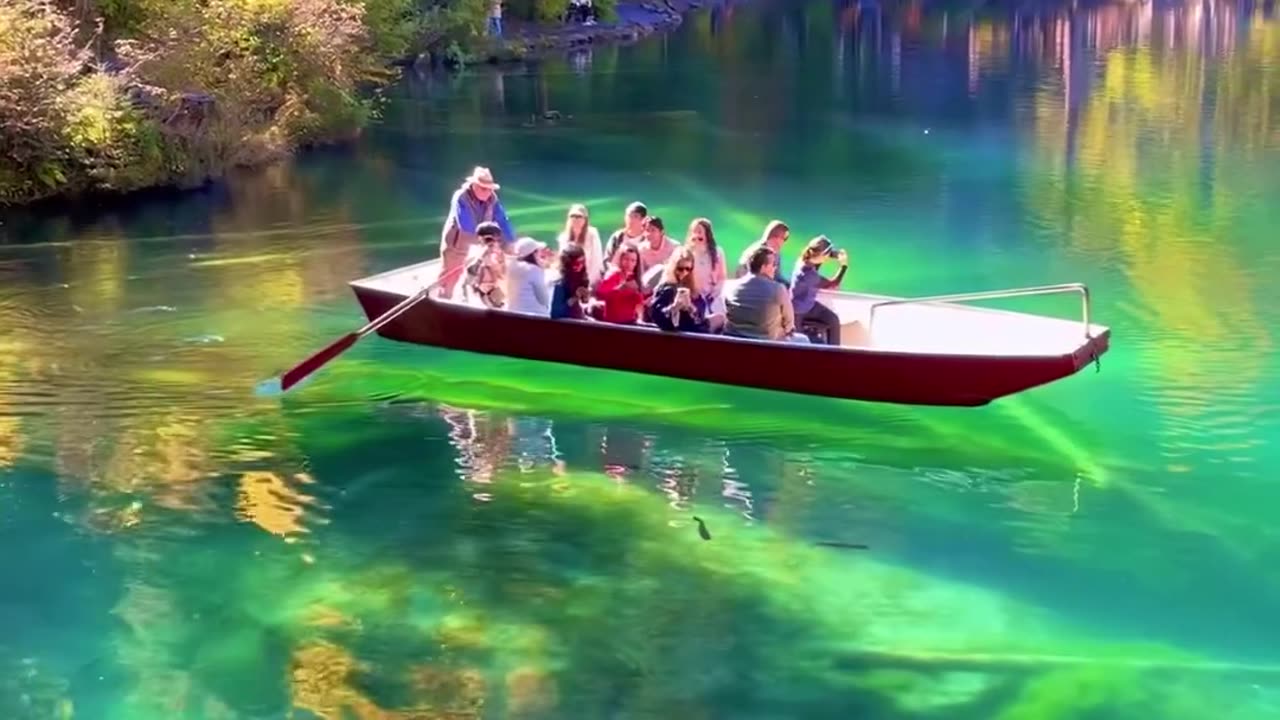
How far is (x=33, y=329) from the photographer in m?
13.7

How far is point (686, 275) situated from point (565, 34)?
34331 mm

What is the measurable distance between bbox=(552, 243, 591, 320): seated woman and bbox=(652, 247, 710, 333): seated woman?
61 cm

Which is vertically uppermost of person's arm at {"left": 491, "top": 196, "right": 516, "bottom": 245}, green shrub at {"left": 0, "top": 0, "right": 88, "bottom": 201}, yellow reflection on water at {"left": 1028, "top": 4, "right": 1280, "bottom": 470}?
green shrub at {"left": 0, "top": 0, "right": 88, "bottom": 201}

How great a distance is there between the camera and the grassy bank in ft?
61.7

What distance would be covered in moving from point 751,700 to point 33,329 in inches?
340

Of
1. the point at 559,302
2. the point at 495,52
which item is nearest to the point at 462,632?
the point at 559,302

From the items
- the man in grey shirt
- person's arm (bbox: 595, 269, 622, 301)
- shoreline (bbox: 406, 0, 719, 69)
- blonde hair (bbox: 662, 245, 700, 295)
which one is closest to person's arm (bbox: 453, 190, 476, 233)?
person's arm (bbox: 595, 269, 622, 301)

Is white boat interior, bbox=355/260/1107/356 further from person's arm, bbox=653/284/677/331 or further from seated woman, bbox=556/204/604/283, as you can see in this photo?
person's arm, bbox=653/284/677/331

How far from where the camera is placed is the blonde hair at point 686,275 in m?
10.6

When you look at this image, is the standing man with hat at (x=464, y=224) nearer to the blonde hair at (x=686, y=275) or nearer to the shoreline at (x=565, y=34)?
the blonde hair at (x=686, y=275)

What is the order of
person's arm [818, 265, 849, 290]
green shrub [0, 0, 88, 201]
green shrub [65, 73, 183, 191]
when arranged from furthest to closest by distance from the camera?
green shrub [65, 73, 183, 191]
green shrub [0, 0, 88, 201]
person's arm [818, 265, 849, 290]

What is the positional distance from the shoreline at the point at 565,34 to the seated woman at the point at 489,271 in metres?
25.8

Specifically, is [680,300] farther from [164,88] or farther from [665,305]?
[164,88]

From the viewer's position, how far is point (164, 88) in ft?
67.4
